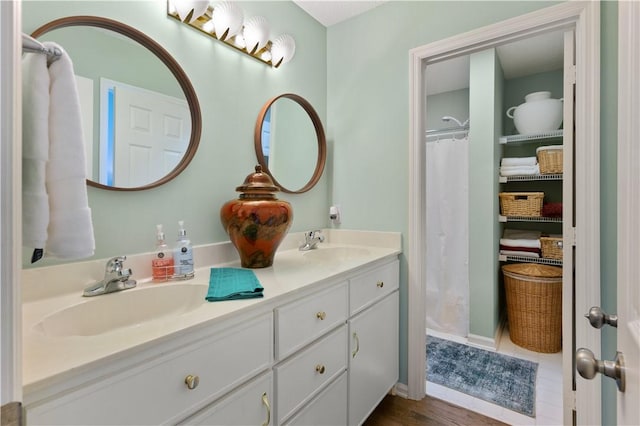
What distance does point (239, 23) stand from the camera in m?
1.44

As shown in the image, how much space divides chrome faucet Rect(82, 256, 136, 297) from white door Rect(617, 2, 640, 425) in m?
1.26

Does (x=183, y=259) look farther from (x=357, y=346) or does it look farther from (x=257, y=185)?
(x=357, y=346)

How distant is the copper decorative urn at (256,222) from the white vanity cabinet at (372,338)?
0.41 meters

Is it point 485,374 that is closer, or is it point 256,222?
point 256,222

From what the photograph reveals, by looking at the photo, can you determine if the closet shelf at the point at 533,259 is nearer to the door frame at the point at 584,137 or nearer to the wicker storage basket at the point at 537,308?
the wicker storage basket at the point at 537,308

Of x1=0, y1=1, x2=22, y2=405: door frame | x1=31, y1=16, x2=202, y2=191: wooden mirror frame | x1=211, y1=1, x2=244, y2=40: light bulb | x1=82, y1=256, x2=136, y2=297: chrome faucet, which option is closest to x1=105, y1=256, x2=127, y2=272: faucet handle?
x1=82, y1=256, x2=136, y2=297: chrome faucet

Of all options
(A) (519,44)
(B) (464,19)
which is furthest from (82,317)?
(A) (519,44)

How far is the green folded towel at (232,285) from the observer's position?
0.91 meters

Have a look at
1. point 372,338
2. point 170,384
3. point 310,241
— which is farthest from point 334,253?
point 170,384

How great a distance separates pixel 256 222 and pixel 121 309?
0.56 m

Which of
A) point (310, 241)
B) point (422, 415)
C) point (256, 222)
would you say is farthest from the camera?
point (310, 241)

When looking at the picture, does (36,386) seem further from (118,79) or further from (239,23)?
(239,23)

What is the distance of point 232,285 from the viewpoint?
1.01m

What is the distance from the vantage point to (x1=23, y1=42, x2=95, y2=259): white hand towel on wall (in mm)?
589
